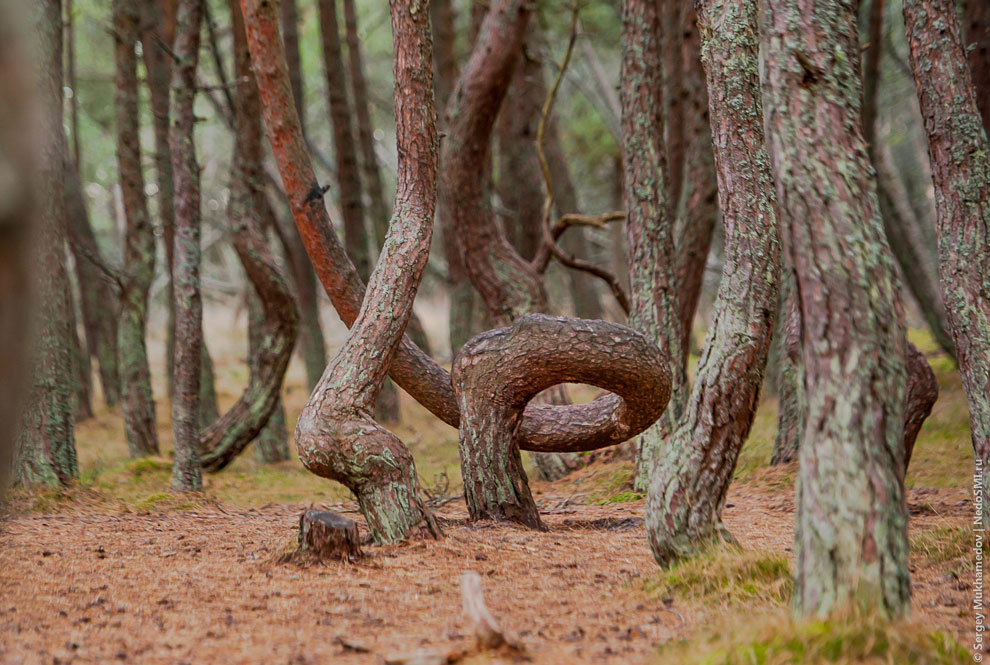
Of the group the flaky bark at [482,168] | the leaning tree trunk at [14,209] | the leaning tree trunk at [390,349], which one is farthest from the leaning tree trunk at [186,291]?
the leaning tree trunk at [14,209]

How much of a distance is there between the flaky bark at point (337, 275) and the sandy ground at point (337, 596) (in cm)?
67

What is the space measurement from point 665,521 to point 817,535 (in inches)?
43.6

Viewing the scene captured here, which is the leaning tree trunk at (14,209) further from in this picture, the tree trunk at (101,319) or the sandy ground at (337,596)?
the tree trunk at (101,319)

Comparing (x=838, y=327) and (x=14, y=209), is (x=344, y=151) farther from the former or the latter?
(x=14, y=209)

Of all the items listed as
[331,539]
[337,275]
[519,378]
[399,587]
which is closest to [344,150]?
[337,275]

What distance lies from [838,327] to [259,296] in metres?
7.57

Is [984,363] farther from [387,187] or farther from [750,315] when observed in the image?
[387,187]

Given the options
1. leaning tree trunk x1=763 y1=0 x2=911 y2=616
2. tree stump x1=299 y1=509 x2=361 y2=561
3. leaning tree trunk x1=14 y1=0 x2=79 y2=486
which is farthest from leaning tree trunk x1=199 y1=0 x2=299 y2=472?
leaning tree trunk x1=763 y1=0 x2=911 y2=616

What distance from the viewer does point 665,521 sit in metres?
3.79

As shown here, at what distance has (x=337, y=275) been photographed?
6.35 m

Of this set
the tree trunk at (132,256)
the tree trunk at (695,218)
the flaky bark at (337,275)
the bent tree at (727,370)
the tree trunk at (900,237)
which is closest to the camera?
the bent tree at (727,370)

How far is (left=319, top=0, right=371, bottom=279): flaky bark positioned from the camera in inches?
483

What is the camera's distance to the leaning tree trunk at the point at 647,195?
7305mm

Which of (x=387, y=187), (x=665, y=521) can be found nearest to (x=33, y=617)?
(x=665, y=521)
